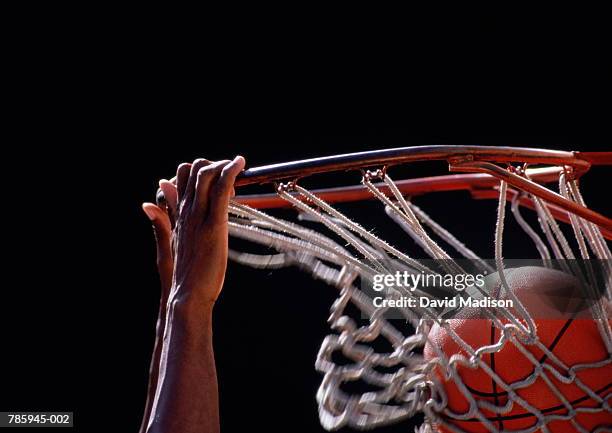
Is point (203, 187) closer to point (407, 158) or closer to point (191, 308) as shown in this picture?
point (191, 308)

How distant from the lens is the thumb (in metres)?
1.40

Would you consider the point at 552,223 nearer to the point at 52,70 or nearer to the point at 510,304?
the point at 510,304

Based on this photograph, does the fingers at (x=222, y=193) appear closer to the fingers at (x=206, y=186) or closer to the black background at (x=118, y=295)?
the fingers at (x=206, y=186)

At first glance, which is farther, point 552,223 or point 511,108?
point 511,108

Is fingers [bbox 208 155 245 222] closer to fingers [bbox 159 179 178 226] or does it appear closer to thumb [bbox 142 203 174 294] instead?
fingers [bbox 159 179 178 226]

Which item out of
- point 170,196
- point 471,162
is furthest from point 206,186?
point 471,162

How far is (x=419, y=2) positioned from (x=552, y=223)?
106 centimetres

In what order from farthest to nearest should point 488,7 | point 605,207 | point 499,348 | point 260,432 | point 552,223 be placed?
point 260,432 < point 488,7 < point 605,207 < point 552,223 < point 499,348

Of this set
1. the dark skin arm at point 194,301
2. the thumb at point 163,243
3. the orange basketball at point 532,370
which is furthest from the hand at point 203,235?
the orange basketball at point 532,370

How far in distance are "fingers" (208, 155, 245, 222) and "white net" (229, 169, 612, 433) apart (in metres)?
0.10

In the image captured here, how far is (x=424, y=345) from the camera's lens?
1.18m

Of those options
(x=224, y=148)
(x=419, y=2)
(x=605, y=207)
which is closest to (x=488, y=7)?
(x=419, y=2)

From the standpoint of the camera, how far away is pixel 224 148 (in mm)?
2246

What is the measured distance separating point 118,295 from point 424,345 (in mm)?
1370
